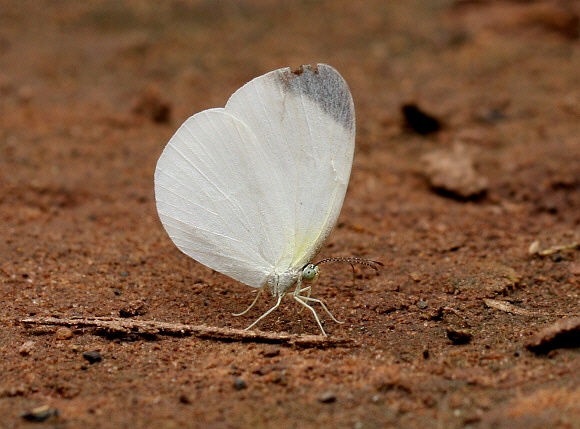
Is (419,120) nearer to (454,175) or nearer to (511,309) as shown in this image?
(454,175)

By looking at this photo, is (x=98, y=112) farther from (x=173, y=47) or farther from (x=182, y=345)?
(x=182, y=345)

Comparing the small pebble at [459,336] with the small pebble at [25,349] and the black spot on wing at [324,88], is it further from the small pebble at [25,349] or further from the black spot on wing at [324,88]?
the small pebble at [25,349]

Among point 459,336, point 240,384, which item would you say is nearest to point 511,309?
point 459,336

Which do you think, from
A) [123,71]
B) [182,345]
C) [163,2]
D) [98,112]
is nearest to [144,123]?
[98,112]

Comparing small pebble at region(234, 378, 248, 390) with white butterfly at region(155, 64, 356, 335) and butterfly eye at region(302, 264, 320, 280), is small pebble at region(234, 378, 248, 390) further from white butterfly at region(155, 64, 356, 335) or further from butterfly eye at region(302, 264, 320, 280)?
butterfly eye at region(302, 264, 320, 280)

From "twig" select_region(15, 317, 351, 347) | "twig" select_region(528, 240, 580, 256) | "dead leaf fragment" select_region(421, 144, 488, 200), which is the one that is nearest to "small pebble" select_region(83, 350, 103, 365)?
"twig" select_region(15, 317, 351, 347)

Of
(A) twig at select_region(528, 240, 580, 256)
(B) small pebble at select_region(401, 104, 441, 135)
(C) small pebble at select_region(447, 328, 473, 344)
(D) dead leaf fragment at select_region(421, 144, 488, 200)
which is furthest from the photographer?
(B) small pebble at select_region(401, 104, 441, 135)
